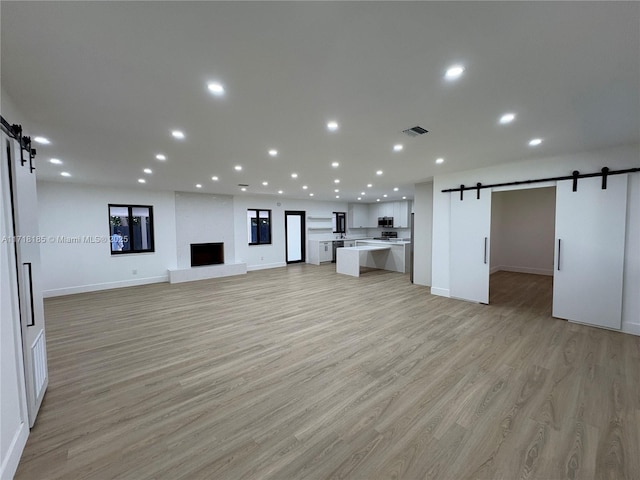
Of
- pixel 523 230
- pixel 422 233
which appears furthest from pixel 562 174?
pixel 523 230

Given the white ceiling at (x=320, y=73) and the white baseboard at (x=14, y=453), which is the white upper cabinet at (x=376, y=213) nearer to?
the white ceiling at (x=320, y=73)

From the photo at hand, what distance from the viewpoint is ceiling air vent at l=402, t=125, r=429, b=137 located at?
2932mm

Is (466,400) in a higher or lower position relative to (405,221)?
lower

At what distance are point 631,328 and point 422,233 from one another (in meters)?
3.66

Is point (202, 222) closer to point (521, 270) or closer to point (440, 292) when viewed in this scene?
point (440, 292)

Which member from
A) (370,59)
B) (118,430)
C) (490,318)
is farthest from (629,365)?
(118,430)

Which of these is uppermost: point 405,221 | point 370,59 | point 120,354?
point 370,59

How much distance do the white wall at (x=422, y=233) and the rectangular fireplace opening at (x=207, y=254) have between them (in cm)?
608

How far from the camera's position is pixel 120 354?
123 inches

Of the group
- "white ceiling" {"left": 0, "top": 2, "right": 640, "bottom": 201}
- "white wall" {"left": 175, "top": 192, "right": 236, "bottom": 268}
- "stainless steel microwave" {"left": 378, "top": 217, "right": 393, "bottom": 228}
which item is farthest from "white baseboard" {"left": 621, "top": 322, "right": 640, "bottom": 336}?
"white wall" {"left": 175, "top": 192, "right": 236, "bottom": 268}

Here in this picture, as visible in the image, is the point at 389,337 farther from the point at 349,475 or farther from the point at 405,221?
the point at 405,221

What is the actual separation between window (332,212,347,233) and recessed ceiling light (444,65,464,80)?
9.84 meters

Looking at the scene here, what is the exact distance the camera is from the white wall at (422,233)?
6.35m

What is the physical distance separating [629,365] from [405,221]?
8.48 m
